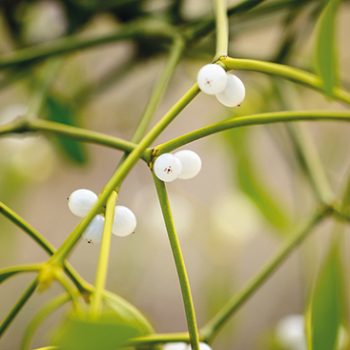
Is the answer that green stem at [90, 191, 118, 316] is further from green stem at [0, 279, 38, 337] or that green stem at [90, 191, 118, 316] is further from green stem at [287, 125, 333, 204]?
green stem at [287, 125, 333, 204]

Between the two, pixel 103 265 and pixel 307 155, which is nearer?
pixel 103 265

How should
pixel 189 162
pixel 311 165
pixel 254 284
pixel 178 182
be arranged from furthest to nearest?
pixel 178 182, pixel 311 165, pixel 254 284, pixel 189 162

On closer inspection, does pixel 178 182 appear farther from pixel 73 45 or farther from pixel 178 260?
pixel 178 260

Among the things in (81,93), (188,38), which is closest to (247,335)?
(81,93)

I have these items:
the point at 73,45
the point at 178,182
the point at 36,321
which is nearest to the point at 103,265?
the point at 36,321

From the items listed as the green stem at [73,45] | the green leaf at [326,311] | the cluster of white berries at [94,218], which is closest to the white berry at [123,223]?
the cluster of white berries at [94,218]

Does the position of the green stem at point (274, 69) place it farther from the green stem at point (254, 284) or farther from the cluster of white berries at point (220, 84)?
the green stem at point (254, 284)

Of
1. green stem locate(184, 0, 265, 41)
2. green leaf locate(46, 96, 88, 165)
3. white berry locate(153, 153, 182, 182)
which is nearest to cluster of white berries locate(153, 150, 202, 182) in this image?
white berry locate(153, 153, 182, 182)
